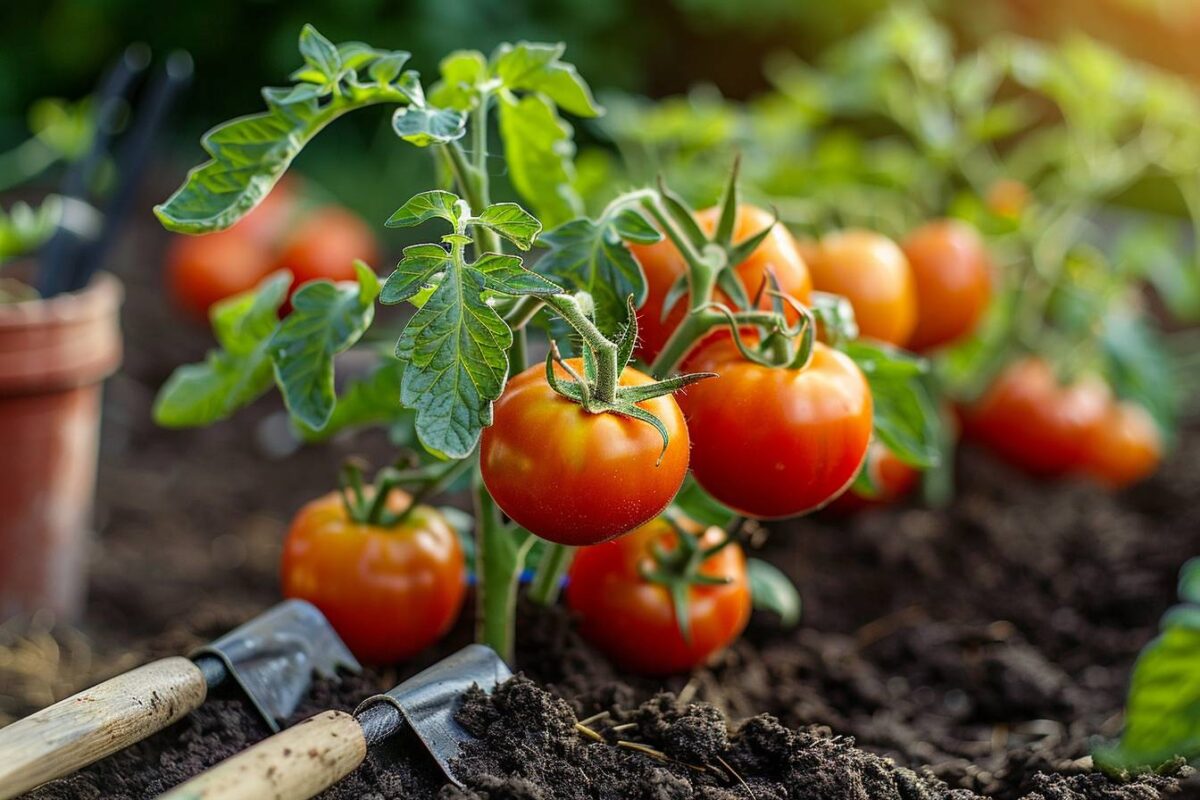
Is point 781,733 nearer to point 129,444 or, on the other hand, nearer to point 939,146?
point 939,146

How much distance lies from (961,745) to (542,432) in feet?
2.57

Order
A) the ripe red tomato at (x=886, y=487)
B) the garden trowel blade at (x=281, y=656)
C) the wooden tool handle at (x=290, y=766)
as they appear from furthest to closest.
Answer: the ripe red tomato at (x=886, y=487), the garden trowel blade at (x=281, y=656), the wooden tool handle at (x=290, y=766)

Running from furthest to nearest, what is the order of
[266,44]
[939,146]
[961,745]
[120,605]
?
[266,44], [939,146], [120,605], [961,745]

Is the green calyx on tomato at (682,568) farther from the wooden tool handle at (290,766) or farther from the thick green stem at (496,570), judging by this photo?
the wooden tool handle at (290,766)

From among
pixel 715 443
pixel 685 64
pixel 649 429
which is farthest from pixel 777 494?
pixel 685 64

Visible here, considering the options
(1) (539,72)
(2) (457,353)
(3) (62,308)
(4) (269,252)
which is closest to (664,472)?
(2) (457,353)

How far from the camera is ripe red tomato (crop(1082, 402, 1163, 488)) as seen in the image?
2.33 meters

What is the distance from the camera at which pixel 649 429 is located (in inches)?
40.0

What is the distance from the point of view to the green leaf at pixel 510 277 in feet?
3.25

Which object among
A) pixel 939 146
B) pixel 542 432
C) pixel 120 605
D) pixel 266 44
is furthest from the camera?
pixel 266 44

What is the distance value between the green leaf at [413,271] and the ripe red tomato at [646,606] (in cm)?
48

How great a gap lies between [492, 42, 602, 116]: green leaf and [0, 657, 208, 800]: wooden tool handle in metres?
0.64

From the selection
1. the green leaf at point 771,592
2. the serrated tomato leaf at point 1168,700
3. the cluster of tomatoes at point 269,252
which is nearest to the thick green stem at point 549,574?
the green leaf at point 771,592

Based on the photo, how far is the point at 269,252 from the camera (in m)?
3.26
